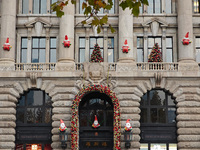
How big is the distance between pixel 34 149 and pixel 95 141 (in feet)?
16.4

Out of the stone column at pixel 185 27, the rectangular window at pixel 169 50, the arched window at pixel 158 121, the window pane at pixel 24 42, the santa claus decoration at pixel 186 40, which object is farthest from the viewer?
the window pane at pixel 24 42

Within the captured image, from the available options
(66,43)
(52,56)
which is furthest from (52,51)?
(66,43)

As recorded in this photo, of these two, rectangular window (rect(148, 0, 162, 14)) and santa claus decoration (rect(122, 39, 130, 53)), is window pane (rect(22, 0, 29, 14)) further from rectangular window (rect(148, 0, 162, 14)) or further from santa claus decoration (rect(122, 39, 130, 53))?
rectangular window (rect(148, 0, 162, 14))

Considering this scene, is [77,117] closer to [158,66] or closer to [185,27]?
[158,66]

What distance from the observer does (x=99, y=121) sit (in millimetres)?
31828

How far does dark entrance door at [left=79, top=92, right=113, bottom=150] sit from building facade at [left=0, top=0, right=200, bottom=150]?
80mm

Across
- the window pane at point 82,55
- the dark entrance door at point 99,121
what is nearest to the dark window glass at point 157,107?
the dark entrance door at point 99,121

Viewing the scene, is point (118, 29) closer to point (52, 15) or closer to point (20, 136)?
point (52, 15)

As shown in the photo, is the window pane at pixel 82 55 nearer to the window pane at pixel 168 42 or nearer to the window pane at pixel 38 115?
the window pane at pixel 38 115

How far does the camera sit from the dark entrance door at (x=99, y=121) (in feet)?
104

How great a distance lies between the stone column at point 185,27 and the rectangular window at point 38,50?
1155 cm

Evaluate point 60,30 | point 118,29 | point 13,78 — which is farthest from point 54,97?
point 118,29

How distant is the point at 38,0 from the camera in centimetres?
A: 3447

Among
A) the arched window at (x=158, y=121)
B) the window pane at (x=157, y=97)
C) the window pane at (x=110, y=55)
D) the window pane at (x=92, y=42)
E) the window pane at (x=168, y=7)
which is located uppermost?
the window pane at (x=168, y=7)
